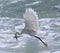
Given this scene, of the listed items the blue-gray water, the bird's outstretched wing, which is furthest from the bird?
the blue-gray water

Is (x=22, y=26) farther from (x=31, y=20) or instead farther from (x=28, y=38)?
(x=31, y=20)

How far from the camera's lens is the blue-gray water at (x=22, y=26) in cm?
765

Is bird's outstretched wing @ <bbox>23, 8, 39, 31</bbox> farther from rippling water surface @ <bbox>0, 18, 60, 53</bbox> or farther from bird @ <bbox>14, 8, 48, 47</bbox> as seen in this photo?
rippling water surface @ <bbox>0, 18, 60, 53</bbox>

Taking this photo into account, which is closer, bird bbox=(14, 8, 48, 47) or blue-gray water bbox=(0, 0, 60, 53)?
bird bbox=(14, 8, 48, 47)

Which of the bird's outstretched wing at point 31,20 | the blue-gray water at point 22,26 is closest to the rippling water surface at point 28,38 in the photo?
the blue-gray water at point 22,26

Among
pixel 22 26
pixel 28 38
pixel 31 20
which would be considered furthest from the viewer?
pixel 22 26

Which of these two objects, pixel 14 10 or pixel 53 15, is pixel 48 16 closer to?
pixel 53 15

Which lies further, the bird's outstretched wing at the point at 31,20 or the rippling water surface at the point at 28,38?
the rippling water surface at the point at 28,38

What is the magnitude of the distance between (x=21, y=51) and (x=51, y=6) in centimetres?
461

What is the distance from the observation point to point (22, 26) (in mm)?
9656

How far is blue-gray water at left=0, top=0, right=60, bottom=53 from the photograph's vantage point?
7.65 metres

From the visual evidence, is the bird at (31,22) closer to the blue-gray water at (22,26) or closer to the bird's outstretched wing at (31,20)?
the bird's outstretched wing at (31,20)

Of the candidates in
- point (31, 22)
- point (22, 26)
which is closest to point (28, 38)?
point (31, 22)

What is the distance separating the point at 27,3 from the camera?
12.5m
